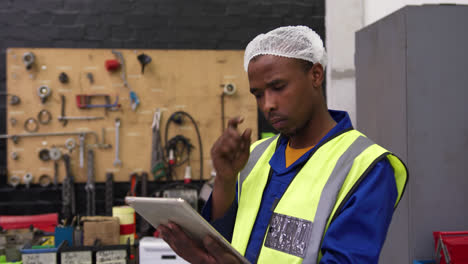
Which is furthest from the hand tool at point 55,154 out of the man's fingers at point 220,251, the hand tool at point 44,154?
the man's fingers at point 220,251

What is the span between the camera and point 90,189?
3.22 m

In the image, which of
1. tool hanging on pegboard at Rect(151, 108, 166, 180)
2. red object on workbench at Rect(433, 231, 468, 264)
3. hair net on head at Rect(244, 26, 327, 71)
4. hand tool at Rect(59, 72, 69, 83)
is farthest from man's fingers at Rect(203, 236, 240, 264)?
hand tool at Rect(59, 72, 69, 83)

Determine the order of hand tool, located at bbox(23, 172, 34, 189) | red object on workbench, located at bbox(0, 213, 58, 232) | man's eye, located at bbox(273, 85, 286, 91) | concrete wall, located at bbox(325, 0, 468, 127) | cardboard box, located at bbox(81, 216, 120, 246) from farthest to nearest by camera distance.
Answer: concrete wall, located at bbox(325, 0, 468, 127)
hand tool, located at bbox(23, 172, 34, 189)
red object on workbench, located at bbox(0, 213, 58, 232)
cardboard box, located at bbox(81, 216, 120, 246)
man's eye, located at bbox(273, 85, 286, 91)

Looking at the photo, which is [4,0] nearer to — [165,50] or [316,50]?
[165,50]

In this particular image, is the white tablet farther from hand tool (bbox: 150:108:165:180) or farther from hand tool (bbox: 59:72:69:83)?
hand tool (bbox: 59:72:69:83)

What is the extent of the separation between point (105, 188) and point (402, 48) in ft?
7.75

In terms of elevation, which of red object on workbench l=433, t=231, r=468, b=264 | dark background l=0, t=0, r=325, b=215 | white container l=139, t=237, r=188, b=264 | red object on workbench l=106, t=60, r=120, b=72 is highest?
dark background l=0, t=0, r=325, b=215

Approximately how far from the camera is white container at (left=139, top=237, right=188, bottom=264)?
264 centimetres

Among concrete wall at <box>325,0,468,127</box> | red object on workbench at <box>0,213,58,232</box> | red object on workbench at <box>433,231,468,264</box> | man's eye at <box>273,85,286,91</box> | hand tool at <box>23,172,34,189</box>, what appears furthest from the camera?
concrete wall at <box>325,0,468,127</box>

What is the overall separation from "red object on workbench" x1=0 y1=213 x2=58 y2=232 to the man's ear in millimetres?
2529

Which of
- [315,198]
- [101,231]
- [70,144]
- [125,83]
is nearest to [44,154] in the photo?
[70,144]

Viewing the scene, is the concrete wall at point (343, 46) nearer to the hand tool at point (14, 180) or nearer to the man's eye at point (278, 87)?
the man's eye at point (278, 87)

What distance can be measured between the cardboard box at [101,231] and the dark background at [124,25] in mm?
597

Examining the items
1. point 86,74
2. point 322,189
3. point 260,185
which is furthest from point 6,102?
point 322,189
